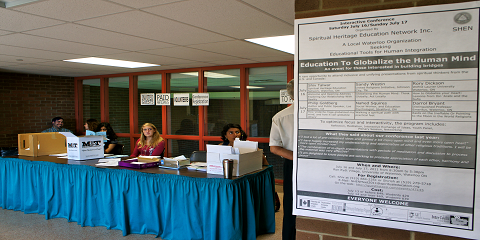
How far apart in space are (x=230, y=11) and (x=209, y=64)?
10.9 feet

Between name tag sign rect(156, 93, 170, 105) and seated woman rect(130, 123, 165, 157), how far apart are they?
2.00m

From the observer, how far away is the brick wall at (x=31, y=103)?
6.80 meters

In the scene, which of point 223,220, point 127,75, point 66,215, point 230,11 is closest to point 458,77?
point 230,11

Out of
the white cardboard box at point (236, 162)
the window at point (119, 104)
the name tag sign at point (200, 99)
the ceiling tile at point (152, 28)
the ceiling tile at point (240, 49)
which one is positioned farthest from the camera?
the window at point (119, 104)

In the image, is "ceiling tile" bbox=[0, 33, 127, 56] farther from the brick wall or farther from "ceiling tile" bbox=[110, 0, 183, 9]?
the brick wall

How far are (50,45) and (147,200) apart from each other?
233 centimetres

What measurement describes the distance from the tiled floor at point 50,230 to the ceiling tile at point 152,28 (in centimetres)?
216

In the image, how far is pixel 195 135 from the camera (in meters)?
6.49

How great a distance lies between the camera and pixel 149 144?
4785 millimetres

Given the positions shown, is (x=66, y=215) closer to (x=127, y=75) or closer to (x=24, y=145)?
(x=24, y=145)

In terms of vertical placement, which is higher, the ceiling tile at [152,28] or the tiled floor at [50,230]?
the ceiling tile at [152,28]

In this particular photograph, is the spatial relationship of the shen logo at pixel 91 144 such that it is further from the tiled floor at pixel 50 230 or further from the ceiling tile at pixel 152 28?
the ceiling tile at pixel 152 28

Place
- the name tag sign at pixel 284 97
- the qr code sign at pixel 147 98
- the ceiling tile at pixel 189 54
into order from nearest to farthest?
the ceiling tile at pixel 189 54
the name tag sign at pixel 284 97
the qr code sign at pixel 147 98

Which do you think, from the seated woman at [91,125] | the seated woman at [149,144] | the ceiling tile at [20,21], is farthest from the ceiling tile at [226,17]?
the seated woman at [91,125]
